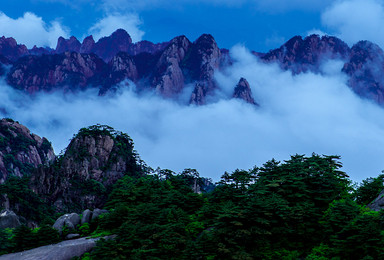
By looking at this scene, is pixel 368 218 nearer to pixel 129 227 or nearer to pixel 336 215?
pixel 336 215

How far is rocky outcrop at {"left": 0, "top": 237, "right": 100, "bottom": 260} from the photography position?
28183mm

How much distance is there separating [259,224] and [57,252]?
18326 mm

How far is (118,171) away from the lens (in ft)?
241

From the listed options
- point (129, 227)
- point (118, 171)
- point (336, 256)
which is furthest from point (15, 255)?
point (118, 171)

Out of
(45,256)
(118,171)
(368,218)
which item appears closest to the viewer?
(368,218)

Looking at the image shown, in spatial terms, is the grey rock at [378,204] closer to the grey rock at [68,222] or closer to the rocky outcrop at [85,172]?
the grey rock at [68,222]

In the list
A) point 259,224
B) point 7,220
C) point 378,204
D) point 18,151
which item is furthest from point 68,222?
point 18,151

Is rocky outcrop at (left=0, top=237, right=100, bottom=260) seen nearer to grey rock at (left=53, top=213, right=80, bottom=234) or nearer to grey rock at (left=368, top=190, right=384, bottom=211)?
grey rock at (left=53, top=213, right=80, bottom=234)

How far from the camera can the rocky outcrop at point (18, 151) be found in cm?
9550

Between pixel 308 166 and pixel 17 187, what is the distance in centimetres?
5306

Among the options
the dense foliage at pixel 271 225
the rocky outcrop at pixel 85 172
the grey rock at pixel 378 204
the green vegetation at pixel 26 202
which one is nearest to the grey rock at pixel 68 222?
the dense foliage at pixel 271 225

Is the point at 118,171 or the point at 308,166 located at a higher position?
the point at 118,171

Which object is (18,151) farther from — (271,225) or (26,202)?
(271,225)

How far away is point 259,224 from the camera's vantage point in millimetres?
23938
